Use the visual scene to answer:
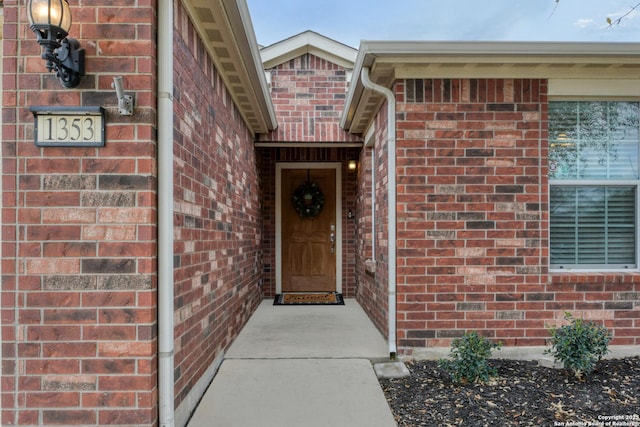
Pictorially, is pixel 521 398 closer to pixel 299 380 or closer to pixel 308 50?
pixel 299 380

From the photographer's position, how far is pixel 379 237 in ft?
12.7

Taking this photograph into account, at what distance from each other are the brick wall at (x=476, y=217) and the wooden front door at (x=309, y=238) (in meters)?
3.02

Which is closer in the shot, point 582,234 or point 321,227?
point 582,234

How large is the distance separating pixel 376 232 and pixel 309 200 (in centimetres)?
203

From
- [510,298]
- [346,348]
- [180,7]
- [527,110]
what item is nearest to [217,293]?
[346,348]

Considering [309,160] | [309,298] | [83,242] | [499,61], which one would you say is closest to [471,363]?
[499,61]

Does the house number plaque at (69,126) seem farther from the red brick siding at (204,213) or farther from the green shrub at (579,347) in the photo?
the green shrub at (579,347)

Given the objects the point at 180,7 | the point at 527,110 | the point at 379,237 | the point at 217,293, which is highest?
the point at 180,7

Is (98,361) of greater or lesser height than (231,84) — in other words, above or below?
below

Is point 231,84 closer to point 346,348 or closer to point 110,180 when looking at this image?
point 110,180

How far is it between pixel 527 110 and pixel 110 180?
3078 mm

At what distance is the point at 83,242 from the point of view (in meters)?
1.74

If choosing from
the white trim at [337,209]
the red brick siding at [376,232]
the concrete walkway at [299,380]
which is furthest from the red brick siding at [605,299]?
the white trim at [337,209]

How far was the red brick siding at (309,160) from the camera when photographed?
5.94 m
